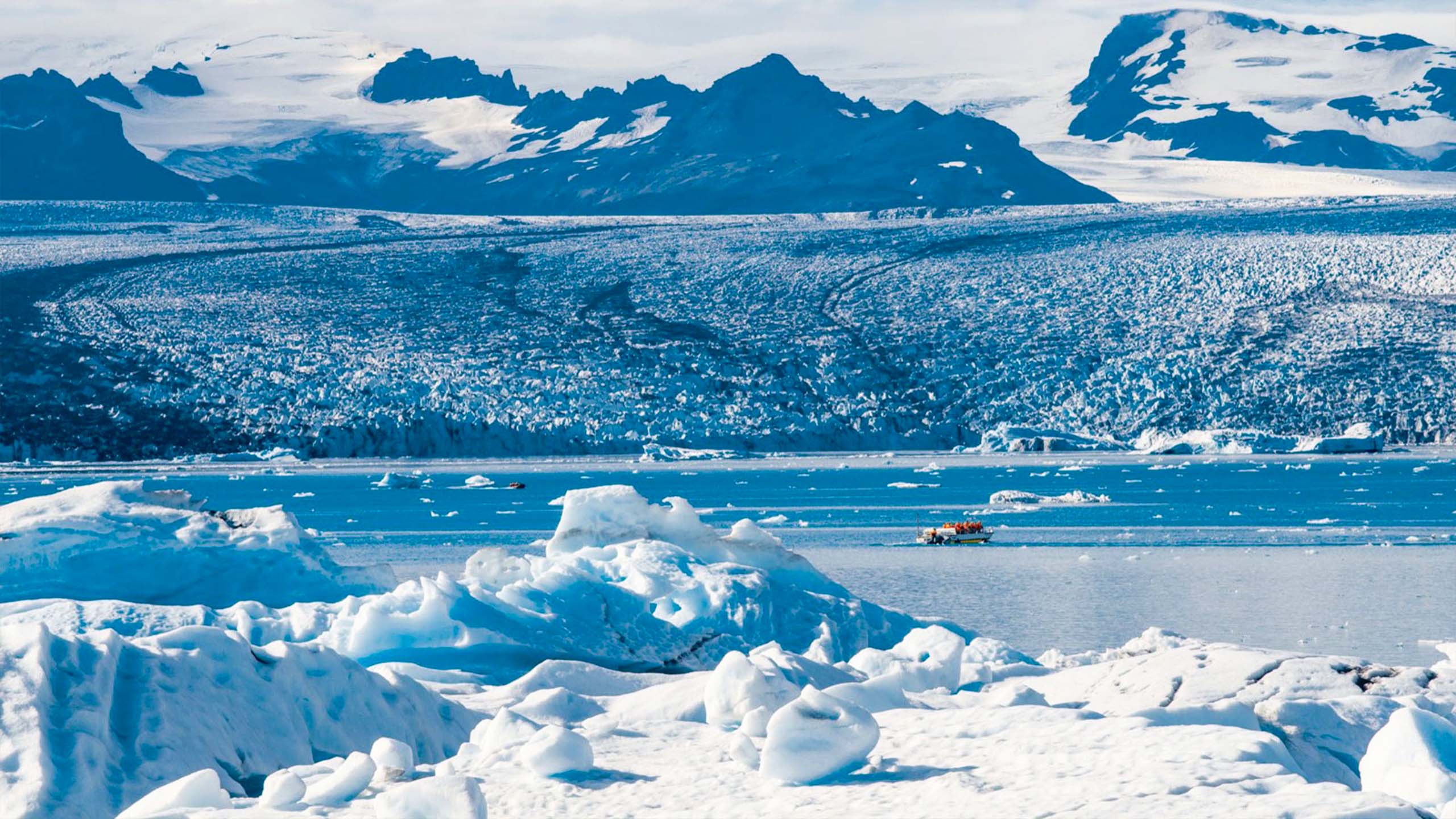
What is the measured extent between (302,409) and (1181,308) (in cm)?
2109

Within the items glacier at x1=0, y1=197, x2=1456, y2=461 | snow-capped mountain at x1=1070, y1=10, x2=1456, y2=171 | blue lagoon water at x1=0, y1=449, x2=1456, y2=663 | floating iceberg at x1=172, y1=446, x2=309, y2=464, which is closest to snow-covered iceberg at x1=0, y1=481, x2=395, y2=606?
Answer: blue lagoon water at x1=0, y1=449, x2=1456, y2=663

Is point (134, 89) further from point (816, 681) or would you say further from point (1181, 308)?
point (816, 681)

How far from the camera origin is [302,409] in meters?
37.3

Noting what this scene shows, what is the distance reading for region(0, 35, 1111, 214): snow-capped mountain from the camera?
95.8 metres

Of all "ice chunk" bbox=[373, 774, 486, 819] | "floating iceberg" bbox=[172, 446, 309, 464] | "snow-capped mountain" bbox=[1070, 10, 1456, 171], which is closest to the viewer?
"ice chunk" bbox=[373, 774, 486, 819]

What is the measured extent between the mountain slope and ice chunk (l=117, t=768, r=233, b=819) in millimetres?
93748

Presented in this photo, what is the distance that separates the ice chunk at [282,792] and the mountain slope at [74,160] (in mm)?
93854

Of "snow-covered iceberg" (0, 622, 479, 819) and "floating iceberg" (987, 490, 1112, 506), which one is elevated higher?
"snow-covered iceberg" (0, 622, 479, 819)

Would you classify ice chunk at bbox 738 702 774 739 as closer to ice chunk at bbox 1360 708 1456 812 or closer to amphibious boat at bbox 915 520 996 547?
ice chunk at bbox 1360 708 1456 812

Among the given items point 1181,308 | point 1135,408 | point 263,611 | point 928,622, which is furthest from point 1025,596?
point 1181,308

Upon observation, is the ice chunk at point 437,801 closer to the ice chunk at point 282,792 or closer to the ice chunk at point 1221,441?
the ice chunk at point 282,792

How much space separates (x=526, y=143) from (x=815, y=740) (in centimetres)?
10830

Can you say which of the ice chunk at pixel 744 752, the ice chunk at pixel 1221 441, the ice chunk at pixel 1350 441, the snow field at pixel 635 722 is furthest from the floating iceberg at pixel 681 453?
the ice chunk at pixel 744 752

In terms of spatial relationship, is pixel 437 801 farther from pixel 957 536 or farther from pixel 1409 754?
pixel 957 536
